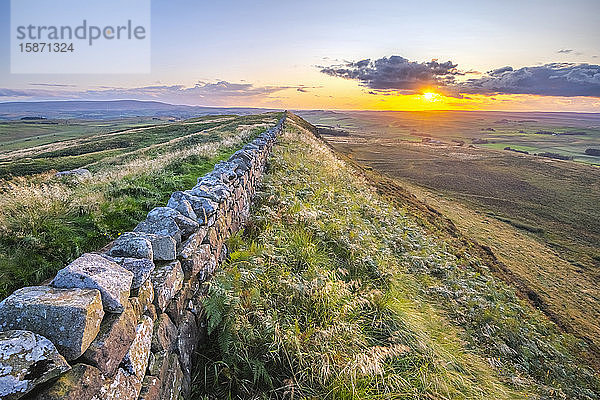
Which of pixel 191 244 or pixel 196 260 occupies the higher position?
pixel 191 244

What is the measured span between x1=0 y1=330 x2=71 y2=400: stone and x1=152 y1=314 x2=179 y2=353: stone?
38.9 inches

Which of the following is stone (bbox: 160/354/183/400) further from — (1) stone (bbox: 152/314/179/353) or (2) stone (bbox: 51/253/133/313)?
(2) stone (bbox: 51/253/133/313)

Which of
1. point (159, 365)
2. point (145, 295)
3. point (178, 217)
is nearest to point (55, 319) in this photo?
point (145, 295)

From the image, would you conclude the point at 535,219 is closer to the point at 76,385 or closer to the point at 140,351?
the point at 140,351

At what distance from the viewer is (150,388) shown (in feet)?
7.39

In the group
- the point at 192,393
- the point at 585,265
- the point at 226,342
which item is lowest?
the point at 585,265

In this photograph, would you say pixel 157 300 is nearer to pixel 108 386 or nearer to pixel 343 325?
pixel 108 386

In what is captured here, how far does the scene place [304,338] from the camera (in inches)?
141

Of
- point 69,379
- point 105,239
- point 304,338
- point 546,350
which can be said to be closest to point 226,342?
point 304,338

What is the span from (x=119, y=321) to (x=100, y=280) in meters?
0.30

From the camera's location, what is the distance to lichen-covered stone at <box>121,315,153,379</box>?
6.74ft

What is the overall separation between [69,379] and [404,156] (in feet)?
174

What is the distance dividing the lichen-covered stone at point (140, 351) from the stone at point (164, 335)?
0.13 meters

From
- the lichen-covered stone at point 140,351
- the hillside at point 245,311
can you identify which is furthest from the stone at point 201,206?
the lichen-covered stone at point 140,351
